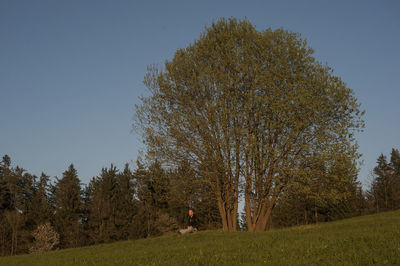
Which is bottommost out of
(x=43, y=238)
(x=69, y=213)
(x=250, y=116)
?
(x=43, y=238)

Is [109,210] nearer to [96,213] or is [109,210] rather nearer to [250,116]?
→ [96,213]

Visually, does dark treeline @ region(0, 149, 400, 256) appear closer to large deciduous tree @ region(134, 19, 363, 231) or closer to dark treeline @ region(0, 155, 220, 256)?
dark treeline @ region(0, 155, 220, 256)

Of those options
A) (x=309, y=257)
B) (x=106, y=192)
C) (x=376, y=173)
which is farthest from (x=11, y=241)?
(x=376, y=173)

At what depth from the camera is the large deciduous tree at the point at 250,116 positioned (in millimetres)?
25422

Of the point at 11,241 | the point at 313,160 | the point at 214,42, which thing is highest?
the point at 214,42

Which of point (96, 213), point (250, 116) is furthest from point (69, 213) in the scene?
point (250, 116)

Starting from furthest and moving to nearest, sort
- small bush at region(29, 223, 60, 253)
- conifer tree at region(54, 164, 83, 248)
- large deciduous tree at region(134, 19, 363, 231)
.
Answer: conifer tree at region(54, 164, 83, 248) < small bush at region(29, 223, 60, 253) < large deciduous tree at region(134, 19, 363, 231)

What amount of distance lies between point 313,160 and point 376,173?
7909cm

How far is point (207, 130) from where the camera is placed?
26.6 metres

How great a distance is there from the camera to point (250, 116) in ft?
86.8

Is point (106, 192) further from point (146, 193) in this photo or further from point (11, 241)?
point (11, 241)

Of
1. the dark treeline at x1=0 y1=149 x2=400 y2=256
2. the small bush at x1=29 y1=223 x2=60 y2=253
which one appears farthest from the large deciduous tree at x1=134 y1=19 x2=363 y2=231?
the small bush at x1=29 y1=223 x2=60 y2=253

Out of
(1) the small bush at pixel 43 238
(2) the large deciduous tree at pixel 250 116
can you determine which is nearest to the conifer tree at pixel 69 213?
(1) the small bush at pixel 43 238

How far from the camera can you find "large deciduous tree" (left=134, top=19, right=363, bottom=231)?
25422mm
